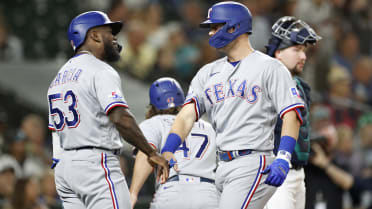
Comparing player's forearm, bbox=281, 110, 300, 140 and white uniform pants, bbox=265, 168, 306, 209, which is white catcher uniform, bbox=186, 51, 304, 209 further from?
white uniform pants, bbox=265, 168, 306, 209

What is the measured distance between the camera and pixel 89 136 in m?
4.96

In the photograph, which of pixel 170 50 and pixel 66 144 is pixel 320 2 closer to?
pixel 170 50

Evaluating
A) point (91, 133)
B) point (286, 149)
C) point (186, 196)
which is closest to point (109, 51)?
point (91, 133)

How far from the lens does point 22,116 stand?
11.2m

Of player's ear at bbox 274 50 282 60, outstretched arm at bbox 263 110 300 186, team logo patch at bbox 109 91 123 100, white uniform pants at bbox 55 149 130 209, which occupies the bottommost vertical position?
white uniform pants at bbox 55 149 130 209

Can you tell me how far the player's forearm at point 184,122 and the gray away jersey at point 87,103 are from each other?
40 centimetres

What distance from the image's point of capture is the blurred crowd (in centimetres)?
1055

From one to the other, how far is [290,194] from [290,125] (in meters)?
1.21

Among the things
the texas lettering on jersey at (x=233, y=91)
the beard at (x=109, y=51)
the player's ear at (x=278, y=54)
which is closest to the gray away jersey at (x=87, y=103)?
the beard at (x=109, y=51)

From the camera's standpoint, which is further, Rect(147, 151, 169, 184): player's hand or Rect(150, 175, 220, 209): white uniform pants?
Rect(150, 175, 220, 209): white uniform pants

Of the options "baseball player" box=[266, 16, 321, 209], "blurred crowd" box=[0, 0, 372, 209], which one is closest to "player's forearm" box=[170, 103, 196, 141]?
"baseball player" box=[266, 16, 321, 209]

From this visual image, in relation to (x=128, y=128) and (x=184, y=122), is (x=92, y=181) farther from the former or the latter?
(x=184, y=122)

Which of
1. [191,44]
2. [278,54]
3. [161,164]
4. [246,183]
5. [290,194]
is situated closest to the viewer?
[246,183]

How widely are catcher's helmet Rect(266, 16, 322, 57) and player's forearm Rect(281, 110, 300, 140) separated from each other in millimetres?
1389
